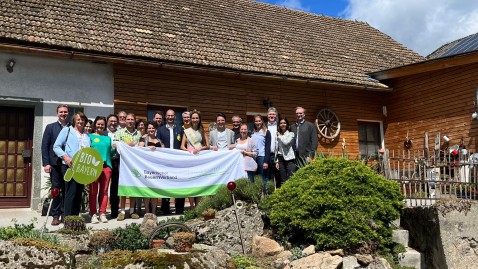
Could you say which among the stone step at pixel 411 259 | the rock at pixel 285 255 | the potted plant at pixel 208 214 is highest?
the potted plant at pixel 208 214

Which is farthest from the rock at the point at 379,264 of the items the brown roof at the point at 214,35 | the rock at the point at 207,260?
the brown roof at the point at 214,35

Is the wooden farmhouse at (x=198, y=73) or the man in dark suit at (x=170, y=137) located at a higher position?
A: the wooden farmhouse at (x=198, y=73)

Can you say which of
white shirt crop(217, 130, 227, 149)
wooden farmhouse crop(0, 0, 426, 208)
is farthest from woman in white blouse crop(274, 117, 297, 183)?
wooden farmhouse crop(0, 0, 426, 208)

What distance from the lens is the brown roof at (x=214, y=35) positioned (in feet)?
39.7

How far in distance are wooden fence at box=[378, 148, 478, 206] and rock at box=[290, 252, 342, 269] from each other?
2.70m

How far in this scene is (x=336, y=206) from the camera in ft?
24.8

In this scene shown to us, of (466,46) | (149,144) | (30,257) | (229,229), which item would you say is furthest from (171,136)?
(466,46)

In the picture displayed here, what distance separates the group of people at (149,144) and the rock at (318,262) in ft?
6.87

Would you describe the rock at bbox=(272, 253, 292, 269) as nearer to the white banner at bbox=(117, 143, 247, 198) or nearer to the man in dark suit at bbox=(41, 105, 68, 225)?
the white banner at bbox=(117, 143, 247, 198)

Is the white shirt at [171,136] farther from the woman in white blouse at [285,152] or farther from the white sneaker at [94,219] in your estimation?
the woman in white blouse at [285,152]

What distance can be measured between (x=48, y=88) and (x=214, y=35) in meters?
5.42

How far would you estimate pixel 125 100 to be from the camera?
41.2ft

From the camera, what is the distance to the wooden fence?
363 inches

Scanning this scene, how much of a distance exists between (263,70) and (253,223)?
6.95 m
